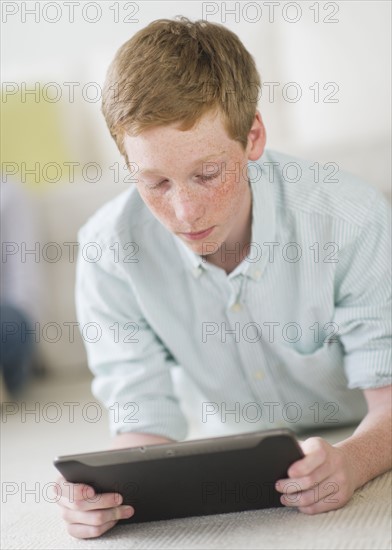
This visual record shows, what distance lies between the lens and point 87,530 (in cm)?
100

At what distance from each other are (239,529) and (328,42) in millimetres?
1642

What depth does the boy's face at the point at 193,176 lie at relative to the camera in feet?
3.34

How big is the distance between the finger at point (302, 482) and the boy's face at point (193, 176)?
12.4 inches

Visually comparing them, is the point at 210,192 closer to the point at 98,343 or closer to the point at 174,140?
the point at 174,140

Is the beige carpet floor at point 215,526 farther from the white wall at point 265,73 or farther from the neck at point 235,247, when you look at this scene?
the white wall at point 265,73

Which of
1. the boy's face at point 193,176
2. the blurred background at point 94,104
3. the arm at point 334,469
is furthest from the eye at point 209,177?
the blurred background at point 94,104

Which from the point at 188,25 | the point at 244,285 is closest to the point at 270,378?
the point at 244,285

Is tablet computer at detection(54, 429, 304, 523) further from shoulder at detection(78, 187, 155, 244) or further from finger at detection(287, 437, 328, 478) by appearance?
shoulder at detection(78, 187, 155, 244)

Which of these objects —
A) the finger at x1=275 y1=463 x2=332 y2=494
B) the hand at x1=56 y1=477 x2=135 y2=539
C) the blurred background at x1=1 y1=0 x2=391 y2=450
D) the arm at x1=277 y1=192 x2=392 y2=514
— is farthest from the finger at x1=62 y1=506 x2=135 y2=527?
the blurred background at x1=1 y1=0 x2=391 y2=450

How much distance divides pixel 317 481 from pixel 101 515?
0.24m

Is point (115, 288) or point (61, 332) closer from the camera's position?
point (115, 288)

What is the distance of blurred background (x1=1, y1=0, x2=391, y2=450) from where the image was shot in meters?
2.11

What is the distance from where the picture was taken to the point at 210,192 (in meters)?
1.06

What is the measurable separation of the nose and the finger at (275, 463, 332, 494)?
33 cm
